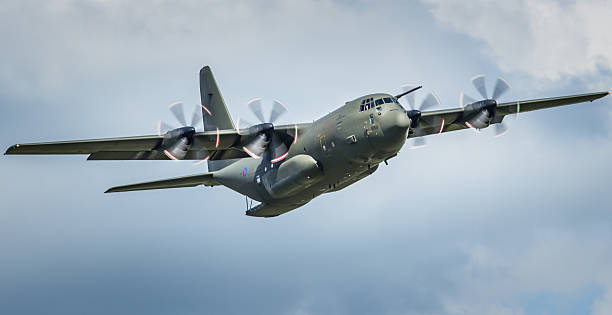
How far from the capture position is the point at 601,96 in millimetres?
43031

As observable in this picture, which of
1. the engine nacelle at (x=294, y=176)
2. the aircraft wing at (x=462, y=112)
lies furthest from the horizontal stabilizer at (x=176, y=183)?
the aircraft wing at (x=462, y=112)

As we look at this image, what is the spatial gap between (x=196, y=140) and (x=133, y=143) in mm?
3126

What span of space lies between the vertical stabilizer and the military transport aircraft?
129 inches

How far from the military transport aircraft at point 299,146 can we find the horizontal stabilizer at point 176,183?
6 centimetres

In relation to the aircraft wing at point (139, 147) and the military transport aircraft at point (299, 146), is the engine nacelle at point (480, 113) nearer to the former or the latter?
the military transport aircraft at point (299, 146)

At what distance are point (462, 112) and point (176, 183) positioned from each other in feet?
55.9

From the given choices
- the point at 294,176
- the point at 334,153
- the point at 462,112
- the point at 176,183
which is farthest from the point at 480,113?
the point at 176,183

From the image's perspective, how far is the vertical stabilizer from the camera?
148 feet

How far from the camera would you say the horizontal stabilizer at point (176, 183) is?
1574 inches

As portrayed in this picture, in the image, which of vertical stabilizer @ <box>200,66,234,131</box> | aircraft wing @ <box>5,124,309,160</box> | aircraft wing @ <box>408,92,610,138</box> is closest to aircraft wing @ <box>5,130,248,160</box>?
aircraft wing @ <box>5,124,309,160</box>

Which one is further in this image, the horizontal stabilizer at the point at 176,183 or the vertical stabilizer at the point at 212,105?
the vertical stabilizer at the point at 212,105

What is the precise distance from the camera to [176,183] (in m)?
41.5

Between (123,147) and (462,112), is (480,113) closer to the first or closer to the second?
(462,112)

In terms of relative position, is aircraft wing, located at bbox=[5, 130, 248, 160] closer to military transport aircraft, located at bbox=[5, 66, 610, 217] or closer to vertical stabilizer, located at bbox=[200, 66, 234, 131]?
military transport aircraft, located at bbox=[5, 66, 610, 217]
